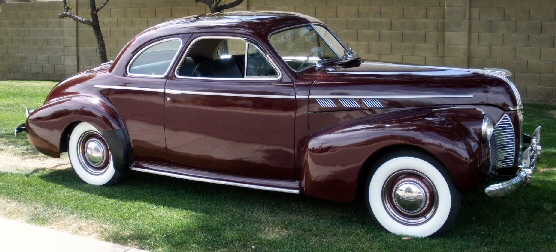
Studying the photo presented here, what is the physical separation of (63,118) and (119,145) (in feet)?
2.36

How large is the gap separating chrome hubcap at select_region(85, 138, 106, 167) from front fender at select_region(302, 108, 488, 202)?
2.23 m

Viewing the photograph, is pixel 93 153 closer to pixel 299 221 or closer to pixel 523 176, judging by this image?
pixel 299 221

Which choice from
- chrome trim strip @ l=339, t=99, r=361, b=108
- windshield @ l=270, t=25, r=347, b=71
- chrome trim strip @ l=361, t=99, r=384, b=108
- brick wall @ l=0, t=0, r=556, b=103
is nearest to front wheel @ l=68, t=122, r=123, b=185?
windshield @ l=270, t=25, r=347, b=71

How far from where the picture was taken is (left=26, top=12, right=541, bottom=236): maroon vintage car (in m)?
5.45

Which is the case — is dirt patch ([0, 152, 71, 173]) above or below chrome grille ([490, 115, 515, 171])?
below

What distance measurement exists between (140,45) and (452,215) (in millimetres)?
3358

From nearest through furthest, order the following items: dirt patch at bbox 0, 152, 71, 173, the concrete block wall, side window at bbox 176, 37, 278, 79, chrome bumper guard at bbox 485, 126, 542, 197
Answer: chrome bumper guard at bbox 485, 126, 542, 197, side window at bbox 176, 37, 278, 79, dirt patch at bbox 0, 152, 71, 173, the concrete block wall

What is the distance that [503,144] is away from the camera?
572 cm

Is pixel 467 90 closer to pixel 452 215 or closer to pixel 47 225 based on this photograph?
pixel 452 215

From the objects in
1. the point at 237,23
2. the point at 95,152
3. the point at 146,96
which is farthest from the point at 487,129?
the point at 95,152

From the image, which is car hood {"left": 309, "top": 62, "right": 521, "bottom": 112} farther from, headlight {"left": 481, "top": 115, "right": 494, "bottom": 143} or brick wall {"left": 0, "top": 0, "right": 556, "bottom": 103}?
brick wall {"left": 0, "top": 0, "right": 556, "bottom": 103}

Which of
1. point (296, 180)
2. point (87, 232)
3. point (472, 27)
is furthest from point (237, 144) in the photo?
point (472, 27)

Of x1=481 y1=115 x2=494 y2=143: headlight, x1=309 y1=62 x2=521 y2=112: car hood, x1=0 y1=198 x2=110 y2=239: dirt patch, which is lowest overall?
x1=0 y1=198 x2=110 y2=239: dirt patch

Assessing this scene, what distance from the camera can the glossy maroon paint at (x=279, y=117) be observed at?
5500mm
